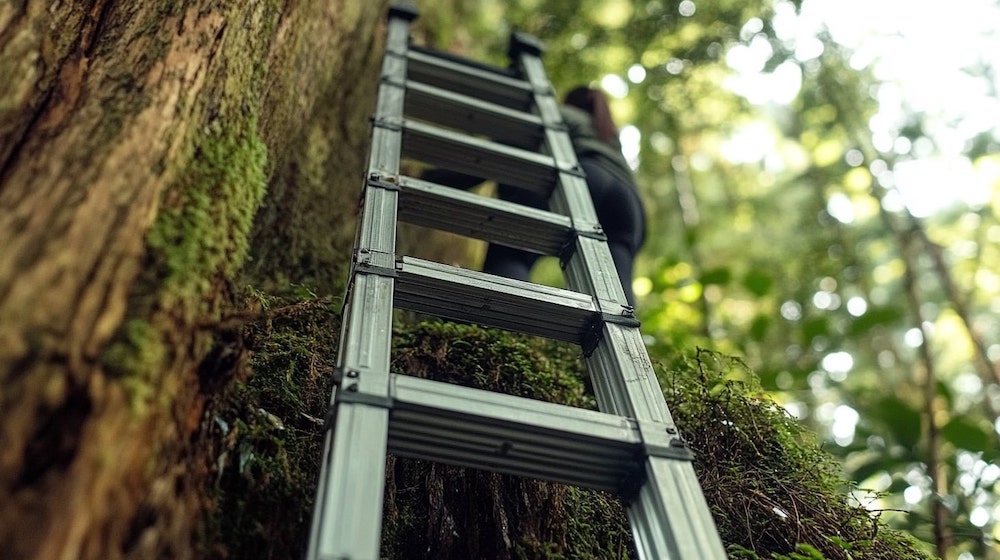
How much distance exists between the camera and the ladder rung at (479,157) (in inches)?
118

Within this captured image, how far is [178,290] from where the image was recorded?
153 centimetres

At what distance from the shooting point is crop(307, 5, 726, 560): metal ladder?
1.61 metres

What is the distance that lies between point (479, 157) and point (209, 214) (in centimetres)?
152

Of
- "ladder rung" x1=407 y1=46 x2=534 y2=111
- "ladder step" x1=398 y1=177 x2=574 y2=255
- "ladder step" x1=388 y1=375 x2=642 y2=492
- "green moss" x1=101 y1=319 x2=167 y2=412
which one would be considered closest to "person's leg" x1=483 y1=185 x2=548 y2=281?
"ladder step" x1=398 y1=177 x2=574 y2=255

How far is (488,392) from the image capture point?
177 cm

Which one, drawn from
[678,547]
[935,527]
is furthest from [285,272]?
[935,527]

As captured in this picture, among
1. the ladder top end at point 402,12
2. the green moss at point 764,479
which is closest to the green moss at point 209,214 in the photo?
the green moss at point 764,479

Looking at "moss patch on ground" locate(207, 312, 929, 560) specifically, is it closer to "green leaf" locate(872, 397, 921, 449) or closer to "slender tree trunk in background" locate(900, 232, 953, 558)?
"slender tree trunk in background" locate(900, 232, 953, 558)

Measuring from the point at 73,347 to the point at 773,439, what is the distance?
2.34 m

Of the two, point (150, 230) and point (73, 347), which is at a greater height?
point (150, 230)

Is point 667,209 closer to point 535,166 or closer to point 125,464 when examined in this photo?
point 535,166

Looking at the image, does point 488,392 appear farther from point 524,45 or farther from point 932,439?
point 932,439

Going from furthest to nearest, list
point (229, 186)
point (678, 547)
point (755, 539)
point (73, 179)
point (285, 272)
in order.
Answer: point (285, 272), point (755, 539), point (229, 186), point (678, 547), point (73, 179)

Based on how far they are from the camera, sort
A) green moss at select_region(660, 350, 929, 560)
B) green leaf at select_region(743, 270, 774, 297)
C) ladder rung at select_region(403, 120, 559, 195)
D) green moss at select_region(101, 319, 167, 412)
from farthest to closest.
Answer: green leaf at select_region(743, 270, 774, 297)
ladder rung at select_region(403, 120, 559, 195)
green moss at select_region(660, 350, 929, 560)
green moss at select_region(101, 319, 167, 412)
